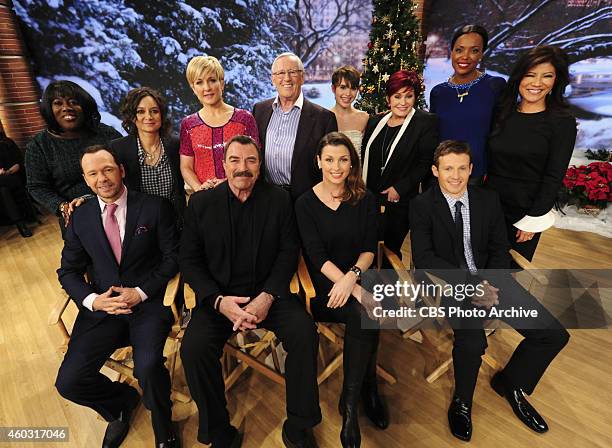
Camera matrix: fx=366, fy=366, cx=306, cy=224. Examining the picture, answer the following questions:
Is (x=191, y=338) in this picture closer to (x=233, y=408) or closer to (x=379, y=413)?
(x=233, y=408)

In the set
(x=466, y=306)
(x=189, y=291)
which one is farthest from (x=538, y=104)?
(x=189, y=291)

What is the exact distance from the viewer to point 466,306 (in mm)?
2074

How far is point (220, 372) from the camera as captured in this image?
1888 mm

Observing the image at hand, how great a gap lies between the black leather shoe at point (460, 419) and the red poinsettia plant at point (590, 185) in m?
3.74

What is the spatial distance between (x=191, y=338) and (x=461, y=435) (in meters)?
1.51

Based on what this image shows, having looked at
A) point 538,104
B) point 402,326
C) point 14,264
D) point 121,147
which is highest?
point 538,104

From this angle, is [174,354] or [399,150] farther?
[174,354]

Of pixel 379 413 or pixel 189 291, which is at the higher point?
pixel 189 291

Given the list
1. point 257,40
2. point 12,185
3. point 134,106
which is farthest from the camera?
point 257,40

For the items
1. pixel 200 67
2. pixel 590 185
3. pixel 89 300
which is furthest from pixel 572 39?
pixel 89 300

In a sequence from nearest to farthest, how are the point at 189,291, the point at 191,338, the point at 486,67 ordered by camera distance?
the point at 191,338, the point at 189,291, the point at 486,67

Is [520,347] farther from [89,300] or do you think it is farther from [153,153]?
[153,153]

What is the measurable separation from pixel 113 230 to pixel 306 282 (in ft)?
3.66

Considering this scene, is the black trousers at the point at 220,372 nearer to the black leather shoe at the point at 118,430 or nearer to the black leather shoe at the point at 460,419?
the black leather shoe at the point at 118,430
